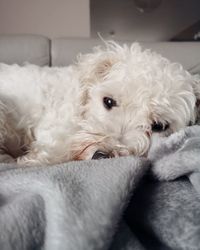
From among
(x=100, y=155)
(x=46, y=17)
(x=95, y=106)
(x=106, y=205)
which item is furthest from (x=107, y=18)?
(x=106, y=205)

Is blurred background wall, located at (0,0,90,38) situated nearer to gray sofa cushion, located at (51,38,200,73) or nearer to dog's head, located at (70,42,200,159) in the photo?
gray sofa cushion, located at (51,38,200,73)

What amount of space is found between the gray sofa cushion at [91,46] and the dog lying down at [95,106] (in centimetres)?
43

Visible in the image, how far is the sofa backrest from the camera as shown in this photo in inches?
78.7

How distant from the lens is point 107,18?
3309 millimetres

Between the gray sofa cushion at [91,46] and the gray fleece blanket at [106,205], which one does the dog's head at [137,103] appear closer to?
the gray fleece blanket at [106,205]

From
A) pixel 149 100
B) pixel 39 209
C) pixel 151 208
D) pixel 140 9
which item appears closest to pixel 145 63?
Answer: pixel 149 100

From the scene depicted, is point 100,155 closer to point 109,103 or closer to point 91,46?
point 109,103

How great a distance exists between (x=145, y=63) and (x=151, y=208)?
0.68 m

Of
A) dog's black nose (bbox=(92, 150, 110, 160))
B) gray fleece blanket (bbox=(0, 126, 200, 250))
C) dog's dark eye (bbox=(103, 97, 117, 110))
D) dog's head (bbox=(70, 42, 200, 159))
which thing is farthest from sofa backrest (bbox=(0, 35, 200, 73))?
gray fleece blanket (bbox=(0, 126, 200, 250))

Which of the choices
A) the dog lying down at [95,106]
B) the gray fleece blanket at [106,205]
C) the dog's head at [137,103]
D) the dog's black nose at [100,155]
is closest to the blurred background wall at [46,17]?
the dog lying down at [95,106]

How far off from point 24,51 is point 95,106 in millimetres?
868

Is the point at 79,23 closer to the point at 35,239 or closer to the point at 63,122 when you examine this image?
the point at 63,122

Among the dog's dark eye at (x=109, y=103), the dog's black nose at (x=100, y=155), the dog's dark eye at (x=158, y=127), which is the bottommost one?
the dog's dark eye at (x=158, y=127)

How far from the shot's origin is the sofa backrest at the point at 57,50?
2.00 meters
